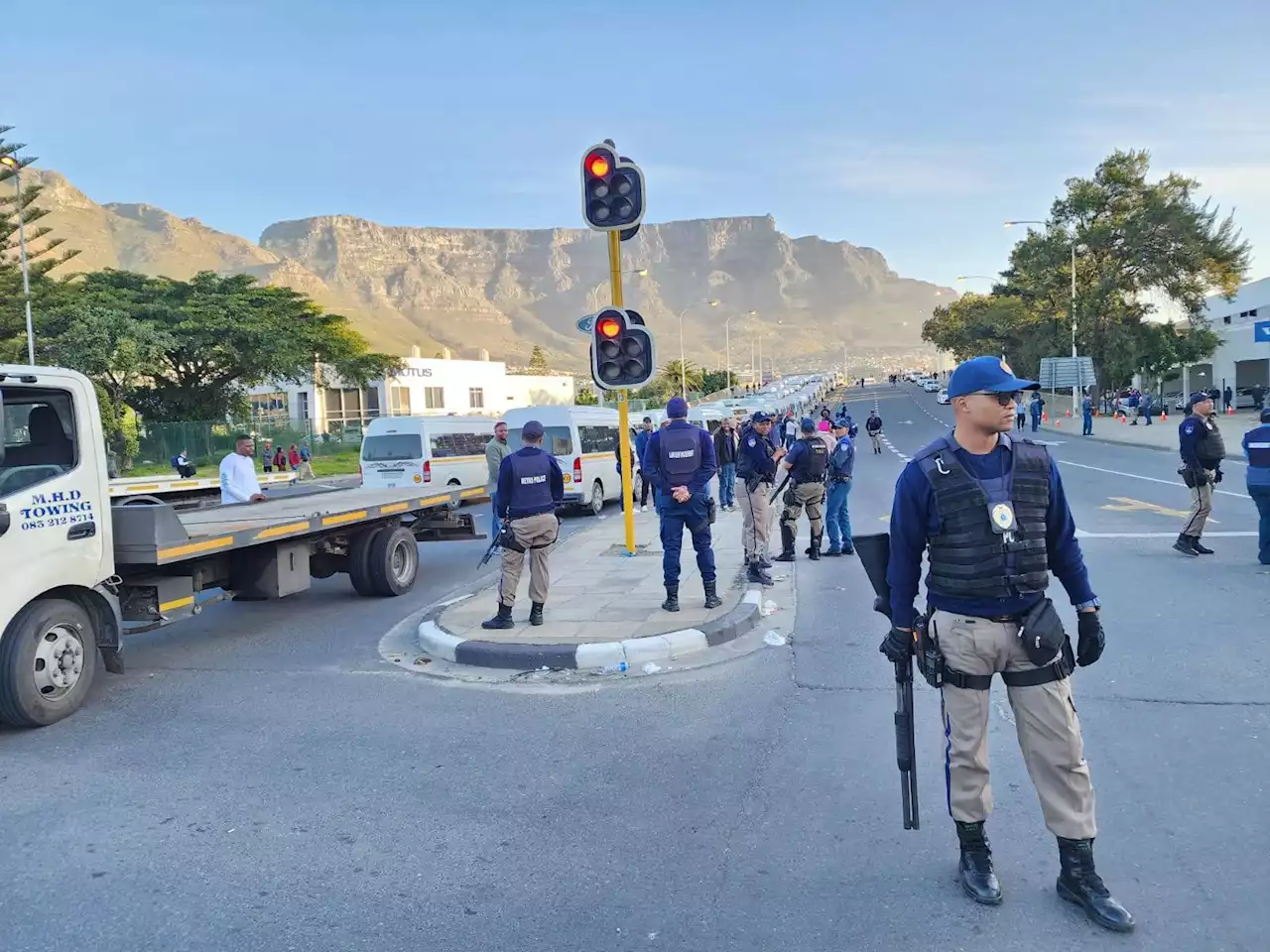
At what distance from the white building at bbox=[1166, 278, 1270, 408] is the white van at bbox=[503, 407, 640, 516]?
1761 inches

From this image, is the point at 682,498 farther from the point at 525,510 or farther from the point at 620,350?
the point at 620,350

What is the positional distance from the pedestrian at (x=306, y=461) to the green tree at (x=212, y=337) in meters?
3.72

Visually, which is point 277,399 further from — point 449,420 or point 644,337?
point 644,337

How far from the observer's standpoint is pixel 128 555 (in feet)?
21.4

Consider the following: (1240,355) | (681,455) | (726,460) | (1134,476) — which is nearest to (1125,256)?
(1240,355)

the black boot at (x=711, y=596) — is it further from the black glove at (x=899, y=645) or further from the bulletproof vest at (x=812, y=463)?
the black glove at (x=899, y=645)

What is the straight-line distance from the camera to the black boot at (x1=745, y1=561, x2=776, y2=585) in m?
9.90

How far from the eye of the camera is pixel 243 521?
8.25m

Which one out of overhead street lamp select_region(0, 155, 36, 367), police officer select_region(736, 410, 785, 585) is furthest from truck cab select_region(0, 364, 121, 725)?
overhead street lamp select_region(0, 155, 36, 367)

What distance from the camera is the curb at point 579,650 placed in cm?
701

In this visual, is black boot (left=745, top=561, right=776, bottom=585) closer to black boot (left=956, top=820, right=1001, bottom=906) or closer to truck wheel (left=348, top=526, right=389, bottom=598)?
truck wheel (left=348, top=526, right=389, bottom=598)

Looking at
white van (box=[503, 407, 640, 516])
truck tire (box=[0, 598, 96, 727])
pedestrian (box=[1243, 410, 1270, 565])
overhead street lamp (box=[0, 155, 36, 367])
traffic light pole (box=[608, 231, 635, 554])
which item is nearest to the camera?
truck tire (box=[0, 598, 96, 727])

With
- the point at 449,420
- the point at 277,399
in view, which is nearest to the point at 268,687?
the point at 449,420

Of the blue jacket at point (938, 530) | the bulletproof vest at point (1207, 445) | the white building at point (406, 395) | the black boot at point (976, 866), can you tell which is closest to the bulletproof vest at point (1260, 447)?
Result: the bulletproof vest at point (1207, 445)
